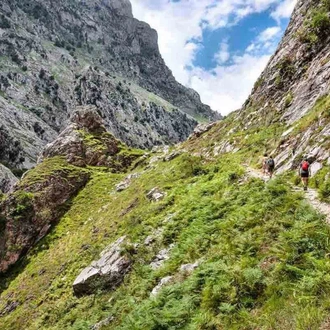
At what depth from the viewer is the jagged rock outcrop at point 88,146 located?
53.9 metres

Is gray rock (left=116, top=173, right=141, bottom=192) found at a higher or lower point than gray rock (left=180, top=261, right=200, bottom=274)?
higher

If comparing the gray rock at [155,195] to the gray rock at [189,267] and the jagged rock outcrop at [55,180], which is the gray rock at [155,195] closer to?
the gray rock at [189,267]

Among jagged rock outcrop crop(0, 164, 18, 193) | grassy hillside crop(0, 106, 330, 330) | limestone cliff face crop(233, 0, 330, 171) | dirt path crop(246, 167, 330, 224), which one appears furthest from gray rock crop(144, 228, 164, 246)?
jagged rock outcrop crop(0, 164, 18, 193)

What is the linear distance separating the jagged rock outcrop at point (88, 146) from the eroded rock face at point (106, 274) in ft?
112

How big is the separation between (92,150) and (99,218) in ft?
73.9

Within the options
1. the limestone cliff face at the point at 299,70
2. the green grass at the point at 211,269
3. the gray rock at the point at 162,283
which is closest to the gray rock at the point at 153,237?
the green grass at the point at 211,269

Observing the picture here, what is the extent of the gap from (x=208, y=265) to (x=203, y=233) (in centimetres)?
383

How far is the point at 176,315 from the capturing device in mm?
10508

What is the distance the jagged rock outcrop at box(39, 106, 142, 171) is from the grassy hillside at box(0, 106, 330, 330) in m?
23.8

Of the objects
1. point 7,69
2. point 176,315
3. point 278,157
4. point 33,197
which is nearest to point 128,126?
point 7,69

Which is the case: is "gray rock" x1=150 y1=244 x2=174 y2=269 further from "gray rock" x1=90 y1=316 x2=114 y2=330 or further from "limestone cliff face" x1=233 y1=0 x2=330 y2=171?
"limestone cliff face" x1=233 y1=0 x2=330 y2=171

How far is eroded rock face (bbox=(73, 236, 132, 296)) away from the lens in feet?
59.4

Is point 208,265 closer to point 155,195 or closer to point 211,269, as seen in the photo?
point 211,269

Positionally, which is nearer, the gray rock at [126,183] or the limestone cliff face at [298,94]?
the limestone cliff face at [298,94]
